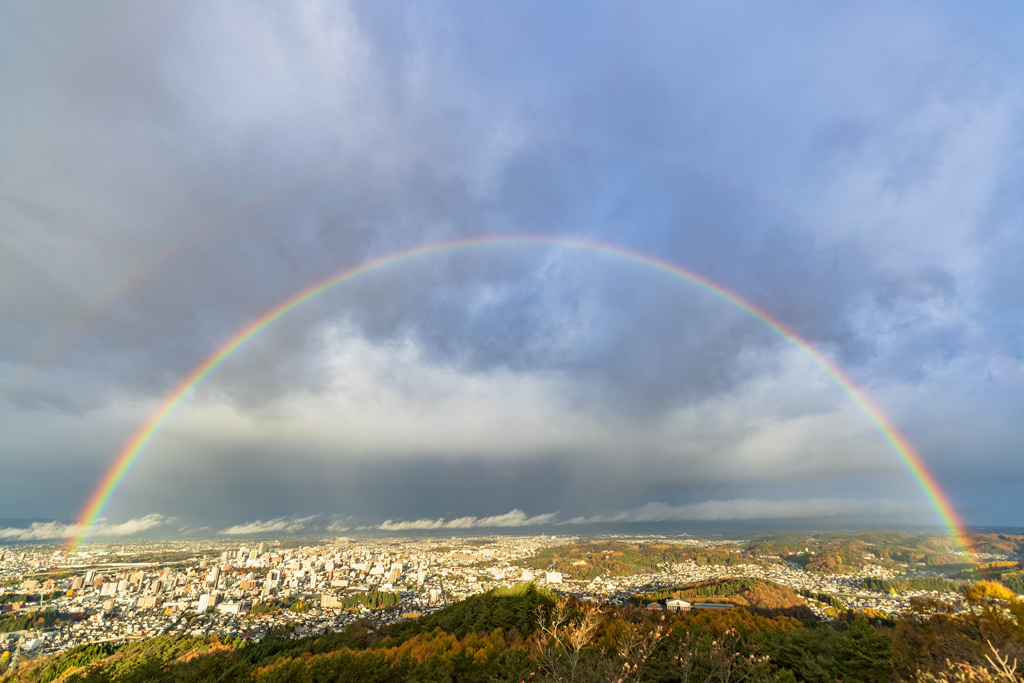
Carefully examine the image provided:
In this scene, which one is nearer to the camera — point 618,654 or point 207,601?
point 618,654

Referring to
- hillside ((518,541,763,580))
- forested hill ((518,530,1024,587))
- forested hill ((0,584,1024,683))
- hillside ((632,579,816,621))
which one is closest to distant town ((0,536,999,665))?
hillside ((632,579,816,621))

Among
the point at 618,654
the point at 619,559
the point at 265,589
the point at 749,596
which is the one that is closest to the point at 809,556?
the point at 619,559

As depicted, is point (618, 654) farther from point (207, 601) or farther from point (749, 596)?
point (207, 601)

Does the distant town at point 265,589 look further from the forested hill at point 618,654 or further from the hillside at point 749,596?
the forested hill at point 618,654

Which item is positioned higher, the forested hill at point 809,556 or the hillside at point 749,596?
the hillside at point 749,596

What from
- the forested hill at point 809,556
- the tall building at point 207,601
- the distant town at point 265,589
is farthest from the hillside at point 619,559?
the tall building at point 207,601

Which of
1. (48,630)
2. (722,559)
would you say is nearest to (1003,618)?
(48,630)

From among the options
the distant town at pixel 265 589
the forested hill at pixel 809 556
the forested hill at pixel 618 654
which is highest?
the forested hill at pixel 618 654
